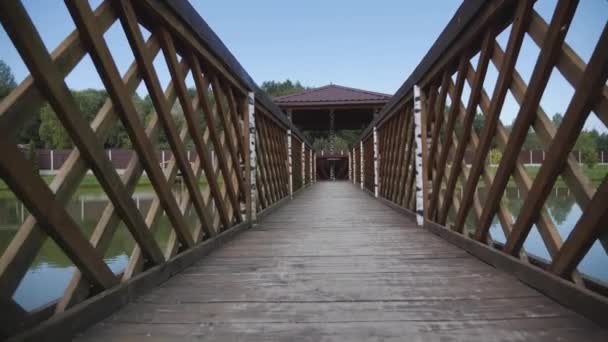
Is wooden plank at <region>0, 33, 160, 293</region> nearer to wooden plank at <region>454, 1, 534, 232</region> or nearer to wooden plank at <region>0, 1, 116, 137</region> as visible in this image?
wooden plank at <region>0, 1, 116, 137</region>

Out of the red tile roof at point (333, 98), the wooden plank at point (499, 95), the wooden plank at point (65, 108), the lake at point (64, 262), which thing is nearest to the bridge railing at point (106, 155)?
the wooden plank at point (65, 108)

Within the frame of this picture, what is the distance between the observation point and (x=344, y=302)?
56.4 inches

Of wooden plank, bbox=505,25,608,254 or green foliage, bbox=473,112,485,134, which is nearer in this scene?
wooden plank, bbox=505,25,608,254

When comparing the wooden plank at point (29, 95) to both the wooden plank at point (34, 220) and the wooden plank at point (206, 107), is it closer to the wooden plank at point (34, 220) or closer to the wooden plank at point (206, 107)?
the wooden plank at point (34, 220)

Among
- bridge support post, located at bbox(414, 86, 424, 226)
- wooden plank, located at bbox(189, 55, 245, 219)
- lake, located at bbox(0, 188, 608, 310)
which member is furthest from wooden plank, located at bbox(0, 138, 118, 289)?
bridge support post, located at bbox(414, 86, 424, 226)

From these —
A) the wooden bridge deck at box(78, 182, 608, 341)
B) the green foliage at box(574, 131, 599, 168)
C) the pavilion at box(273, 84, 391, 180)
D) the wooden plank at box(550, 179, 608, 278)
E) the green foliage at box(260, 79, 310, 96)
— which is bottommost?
the wooden bridge deck at box(78, 182, 608, 341)

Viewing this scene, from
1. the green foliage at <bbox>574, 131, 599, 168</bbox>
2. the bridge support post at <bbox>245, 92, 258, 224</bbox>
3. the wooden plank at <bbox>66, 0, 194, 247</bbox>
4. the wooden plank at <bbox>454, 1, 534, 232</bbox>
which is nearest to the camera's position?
the wooden plank at <bbox>66, 0, 194, 247</bbox>

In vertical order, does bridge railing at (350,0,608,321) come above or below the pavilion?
below

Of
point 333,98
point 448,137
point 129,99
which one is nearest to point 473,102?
point 448,137

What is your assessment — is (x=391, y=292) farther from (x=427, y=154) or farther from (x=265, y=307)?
(x=427, y=154)

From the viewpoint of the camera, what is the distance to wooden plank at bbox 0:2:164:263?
0.96 meters

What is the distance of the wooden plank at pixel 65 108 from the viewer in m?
0.96

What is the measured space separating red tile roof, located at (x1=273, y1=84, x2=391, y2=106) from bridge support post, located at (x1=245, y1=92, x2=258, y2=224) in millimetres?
10290

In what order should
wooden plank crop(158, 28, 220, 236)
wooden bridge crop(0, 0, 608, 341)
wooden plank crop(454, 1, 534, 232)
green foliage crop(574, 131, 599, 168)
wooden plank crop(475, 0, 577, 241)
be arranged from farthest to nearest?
1. wooden plank crop(158, 28, 220, 236)
2. wooden plank crop(454, 1, 534, 232)
3. green foliage crop(574, 131, 599, 168)
4. wooden plank crop(475, 0, 577, 241)
5. wooden bridge crop(0, 0, 608, 341)
